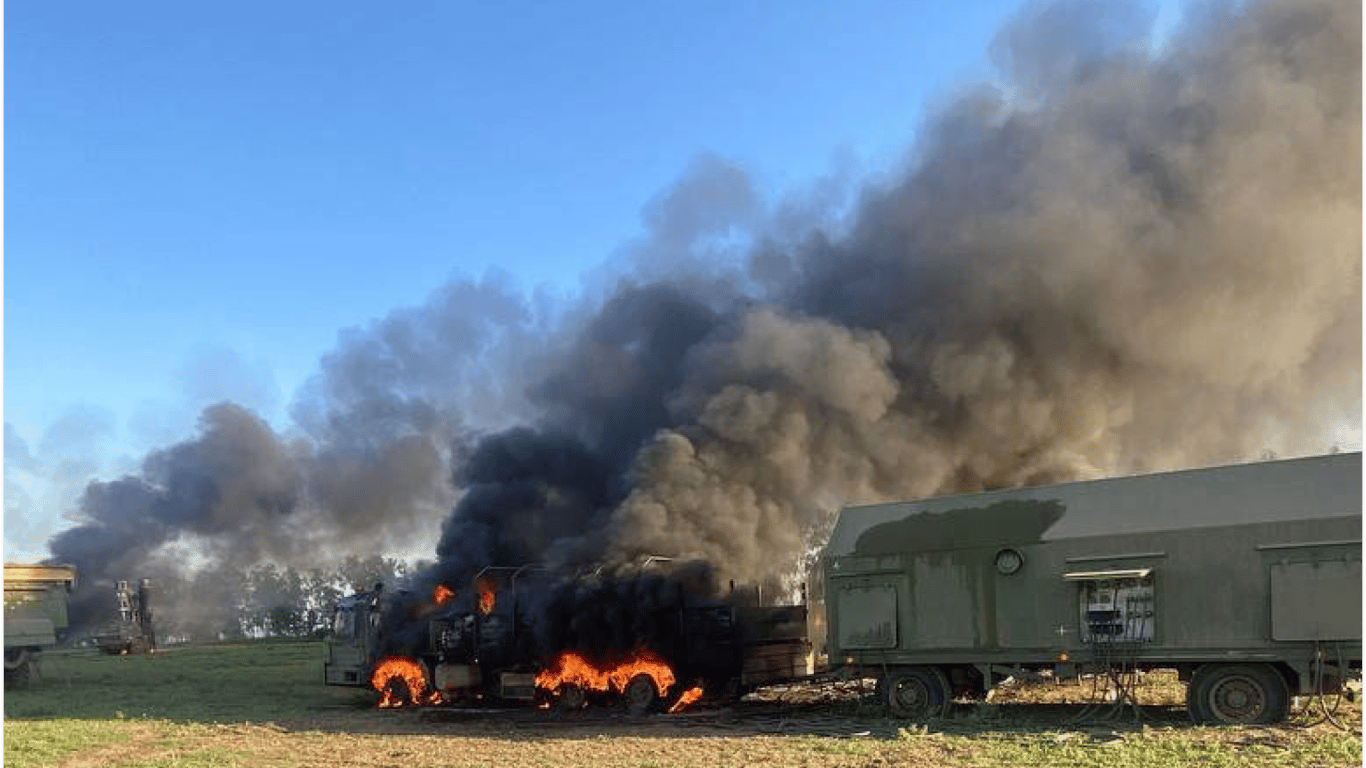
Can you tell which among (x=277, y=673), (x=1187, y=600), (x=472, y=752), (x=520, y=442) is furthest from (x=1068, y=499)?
(x=277, y=673)

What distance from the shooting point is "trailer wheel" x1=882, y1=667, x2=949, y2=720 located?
18.0 m

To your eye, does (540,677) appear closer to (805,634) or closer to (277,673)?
(805,634)

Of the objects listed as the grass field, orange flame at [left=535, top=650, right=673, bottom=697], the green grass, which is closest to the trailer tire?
the green grass

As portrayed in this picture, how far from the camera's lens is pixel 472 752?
15516 mm

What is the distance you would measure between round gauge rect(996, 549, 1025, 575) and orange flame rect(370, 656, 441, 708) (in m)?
12.5

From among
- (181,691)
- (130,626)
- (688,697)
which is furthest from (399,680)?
(130,626)

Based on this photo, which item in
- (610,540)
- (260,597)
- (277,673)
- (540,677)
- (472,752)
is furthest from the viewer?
(260,597)

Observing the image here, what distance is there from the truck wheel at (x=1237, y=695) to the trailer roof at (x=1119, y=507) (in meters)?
2.06

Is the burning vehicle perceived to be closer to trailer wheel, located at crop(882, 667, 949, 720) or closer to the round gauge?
trailer wheel, located at crop(882, 667, 949, 720)

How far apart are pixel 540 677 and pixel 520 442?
11.2 meters

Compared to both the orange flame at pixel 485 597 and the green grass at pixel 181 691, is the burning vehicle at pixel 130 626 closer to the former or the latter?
the green grass at pixel 181 691

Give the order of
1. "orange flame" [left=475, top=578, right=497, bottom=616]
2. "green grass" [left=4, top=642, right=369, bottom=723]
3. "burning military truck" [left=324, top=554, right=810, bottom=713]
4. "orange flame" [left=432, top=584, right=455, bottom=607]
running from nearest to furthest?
"burning military truck" [left=324, top=554, right=810, bottom=713]
"green grass" [left=4, top=642, right=369, bottom=723]
"orange flame" [left=475, top=578, right=497, bottom=616]
"orange flame" [left=432, top=584, right=455, bottom=607]

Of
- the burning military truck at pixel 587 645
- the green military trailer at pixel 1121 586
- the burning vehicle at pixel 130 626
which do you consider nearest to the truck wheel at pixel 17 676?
the burning vehicle at pixel 130 626

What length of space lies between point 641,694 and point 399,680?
6.46 metres
